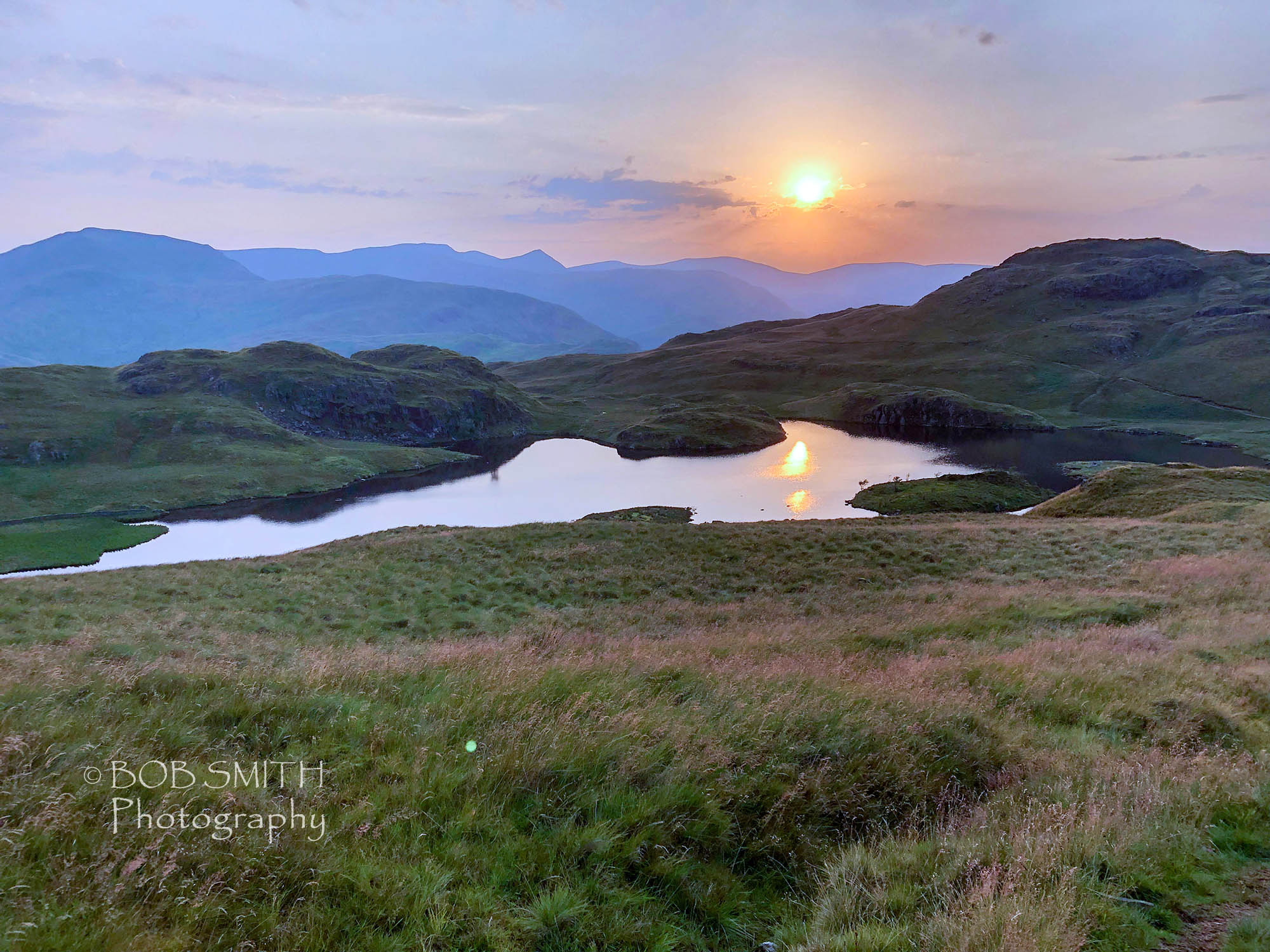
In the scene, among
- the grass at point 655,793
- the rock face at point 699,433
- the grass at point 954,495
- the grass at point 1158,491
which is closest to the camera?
the grass at point 655,793

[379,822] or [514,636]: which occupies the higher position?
[379,822]

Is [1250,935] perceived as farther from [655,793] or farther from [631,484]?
[631,484]

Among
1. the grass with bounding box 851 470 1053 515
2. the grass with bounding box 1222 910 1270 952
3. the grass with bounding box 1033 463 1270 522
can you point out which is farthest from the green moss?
the grass with bounding box 1222 910 1270 952

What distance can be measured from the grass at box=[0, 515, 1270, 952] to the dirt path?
5.4 inches

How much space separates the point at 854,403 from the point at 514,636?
151 metres

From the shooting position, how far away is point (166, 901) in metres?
4.55

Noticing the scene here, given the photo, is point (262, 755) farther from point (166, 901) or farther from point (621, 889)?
point (621, 889)

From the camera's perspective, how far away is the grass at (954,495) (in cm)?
6756

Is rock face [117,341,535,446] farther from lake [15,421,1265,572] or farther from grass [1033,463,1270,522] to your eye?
grass [1033,463,1270,522]

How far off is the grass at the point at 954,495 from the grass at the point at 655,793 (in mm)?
54283

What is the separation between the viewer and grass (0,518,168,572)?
5538cm

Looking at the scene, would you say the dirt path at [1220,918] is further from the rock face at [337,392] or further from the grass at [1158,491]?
the rock face at [337,392]

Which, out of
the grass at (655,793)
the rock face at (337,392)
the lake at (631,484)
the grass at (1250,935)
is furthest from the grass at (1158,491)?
the rock face at (337,392)

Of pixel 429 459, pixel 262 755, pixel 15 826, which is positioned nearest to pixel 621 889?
pixel 262 755
